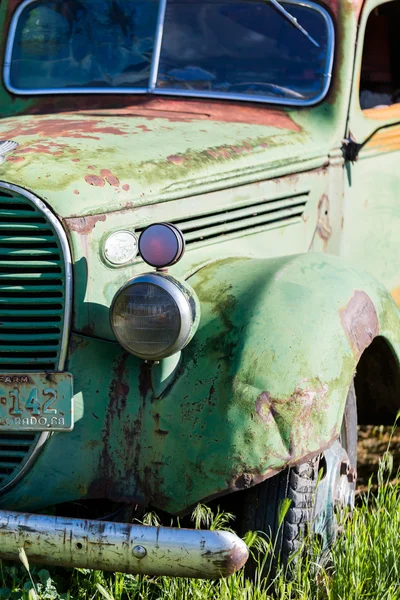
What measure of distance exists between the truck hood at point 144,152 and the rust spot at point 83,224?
0.07ft

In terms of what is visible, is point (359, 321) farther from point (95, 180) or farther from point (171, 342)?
point (95, 180)

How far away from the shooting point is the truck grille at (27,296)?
2.93 meters

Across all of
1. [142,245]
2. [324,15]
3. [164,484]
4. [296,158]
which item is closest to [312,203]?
[296,158]

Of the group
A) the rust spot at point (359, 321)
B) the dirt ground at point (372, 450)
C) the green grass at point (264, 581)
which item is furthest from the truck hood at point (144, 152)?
the dirt ground at point (372, 450)

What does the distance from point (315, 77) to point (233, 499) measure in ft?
5.99

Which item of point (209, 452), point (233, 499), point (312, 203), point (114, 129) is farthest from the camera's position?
point (312, 203)

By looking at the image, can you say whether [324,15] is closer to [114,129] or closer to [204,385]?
[114,129]

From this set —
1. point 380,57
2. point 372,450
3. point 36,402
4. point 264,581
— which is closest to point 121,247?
point 36,402

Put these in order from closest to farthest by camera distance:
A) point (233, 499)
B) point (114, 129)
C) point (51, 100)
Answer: point (233, 499), point (114, 129), point (51, 100)

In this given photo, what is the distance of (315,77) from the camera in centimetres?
405

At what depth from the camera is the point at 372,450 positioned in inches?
187

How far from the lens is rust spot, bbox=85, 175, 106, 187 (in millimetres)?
3066

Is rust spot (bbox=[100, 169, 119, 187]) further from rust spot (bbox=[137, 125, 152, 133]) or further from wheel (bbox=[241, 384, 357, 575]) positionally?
wheel (bbox=[241, 384, 357, 575])

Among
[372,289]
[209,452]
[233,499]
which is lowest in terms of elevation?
[233,499]
